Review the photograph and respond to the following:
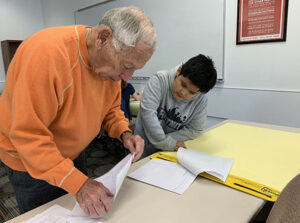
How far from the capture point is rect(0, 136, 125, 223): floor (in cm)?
185

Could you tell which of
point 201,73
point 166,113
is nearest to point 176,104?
point 166,113

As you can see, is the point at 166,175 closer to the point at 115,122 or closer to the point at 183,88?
the point at 115,122

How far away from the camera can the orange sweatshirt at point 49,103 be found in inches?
23.8

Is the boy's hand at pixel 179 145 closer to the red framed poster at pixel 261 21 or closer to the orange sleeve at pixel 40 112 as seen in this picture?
the orange sleeve at pixel 40 112

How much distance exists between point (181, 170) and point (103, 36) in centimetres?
63

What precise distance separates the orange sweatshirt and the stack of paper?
32 cm

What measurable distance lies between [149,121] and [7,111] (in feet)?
2.32

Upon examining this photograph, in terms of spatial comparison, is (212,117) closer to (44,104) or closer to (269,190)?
→ (269,190)

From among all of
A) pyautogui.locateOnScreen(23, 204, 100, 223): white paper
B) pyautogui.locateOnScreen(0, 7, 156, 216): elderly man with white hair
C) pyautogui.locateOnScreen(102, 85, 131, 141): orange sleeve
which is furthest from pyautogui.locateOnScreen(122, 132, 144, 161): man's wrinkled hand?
pyautogui.locateOnScreen(23, 204, 100, 223): white paper

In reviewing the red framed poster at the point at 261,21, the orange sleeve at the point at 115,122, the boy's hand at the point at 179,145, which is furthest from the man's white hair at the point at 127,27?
the red framed poster at the point at 261,21

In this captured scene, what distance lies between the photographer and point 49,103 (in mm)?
638

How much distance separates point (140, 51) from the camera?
0.69 metres

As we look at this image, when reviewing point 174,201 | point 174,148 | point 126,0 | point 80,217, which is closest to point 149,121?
point 174,148

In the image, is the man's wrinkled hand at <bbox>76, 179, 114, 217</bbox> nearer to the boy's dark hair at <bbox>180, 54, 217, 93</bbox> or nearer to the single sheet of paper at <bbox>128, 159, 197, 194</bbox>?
the single sheet of paper at <bbox>128, 159, 197, 194</bbox>
